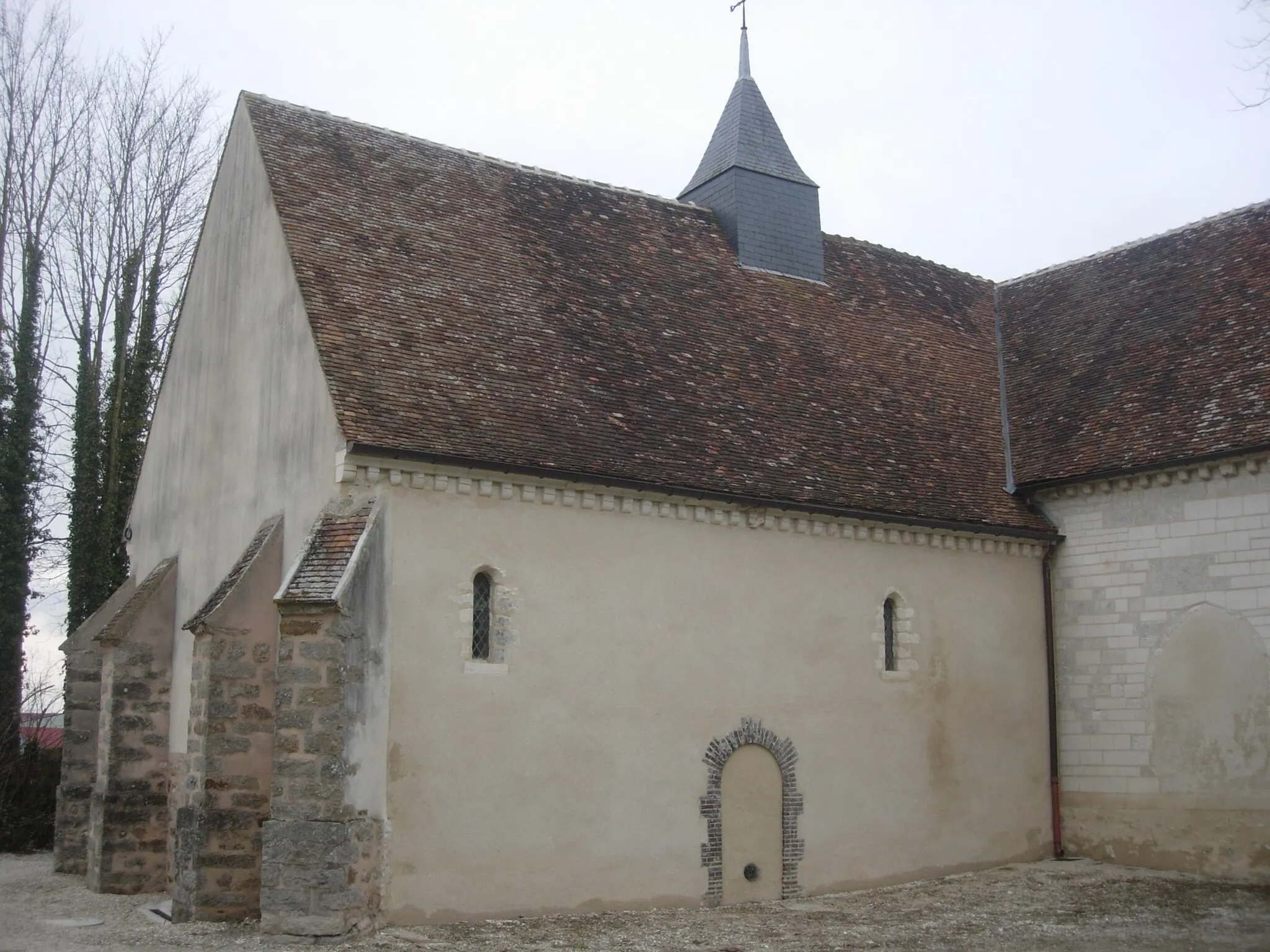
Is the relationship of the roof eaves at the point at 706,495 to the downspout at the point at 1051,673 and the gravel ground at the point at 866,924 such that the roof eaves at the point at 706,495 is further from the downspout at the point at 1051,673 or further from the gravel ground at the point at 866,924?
the gravel ground at the point at 866,924

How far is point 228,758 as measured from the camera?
1448 centimetres

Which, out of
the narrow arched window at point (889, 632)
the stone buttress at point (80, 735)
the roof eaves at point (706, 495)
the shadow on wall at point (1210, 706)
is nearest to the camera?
the roof eaves at point (706, 495)

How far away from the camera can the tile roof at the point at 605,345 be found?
15.3 meters

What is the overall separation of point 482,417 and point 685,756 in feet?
15.4

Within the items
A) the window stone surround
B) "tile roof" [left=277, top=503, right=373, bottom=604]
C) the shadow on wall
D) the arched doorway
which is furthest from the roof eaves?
the arched doorway

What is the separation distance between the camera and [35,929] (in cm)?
1425

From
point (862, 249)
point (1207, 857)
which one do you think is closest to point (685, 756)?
point (1207, 857)

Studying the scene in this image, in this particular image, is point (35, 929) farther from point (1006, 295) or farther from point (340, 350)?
point (1006, 295)

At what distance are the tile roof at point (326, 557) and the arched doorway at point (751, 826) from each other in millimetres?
5441

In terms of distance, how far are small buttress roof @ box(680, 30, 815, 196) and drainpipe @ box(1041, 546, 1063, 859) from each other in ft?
26.2

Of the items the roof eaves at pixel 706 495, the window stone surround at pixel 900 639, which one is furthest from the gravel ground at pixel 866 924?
the roof eaves at pixel 706 495

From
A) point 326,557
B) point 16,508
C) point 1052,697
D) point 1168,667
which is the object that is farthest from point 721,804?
point 16,508

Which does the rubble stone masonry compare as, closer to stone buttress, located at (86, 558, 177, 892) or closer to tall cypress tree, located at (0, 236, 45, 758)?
stone buttress, located at (86, 558, 177, 892)

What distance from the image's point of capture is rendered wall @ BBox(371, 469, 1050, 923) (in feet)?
46.5
